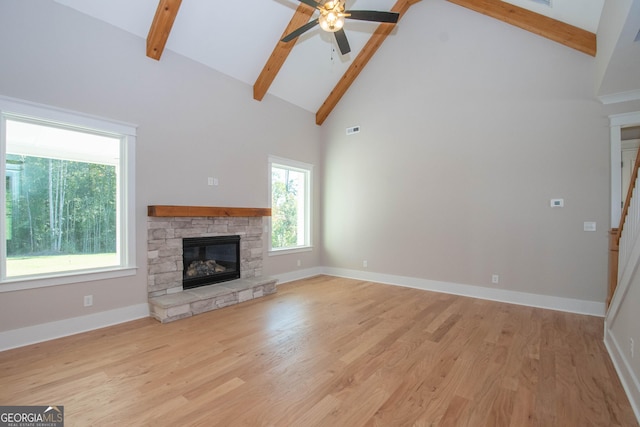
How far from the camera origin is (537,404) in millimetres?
2059

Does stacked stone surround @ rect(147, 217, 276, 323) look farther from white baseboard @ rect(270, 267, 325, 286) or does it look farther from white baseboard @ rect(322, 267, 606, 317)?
white baseboard @ rect(322, 267, 606, 317)

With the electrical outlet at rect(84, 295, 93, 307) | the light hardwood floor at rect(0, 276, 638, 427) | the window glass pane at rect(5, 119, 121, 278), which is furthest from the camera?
the electrical outlet at rect(84, 295, 93, 307)

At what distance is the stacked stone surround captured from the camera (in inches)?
147

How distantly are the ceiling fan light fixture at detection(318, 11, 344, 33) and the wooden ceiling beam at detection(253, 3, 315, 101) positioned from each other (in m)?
1.54

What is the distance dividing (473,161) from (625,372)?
321cm

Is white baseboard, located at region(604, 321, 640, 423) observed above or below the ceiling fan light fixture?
below

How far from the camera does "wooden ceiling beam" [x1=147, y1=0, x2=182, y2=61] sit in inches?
137

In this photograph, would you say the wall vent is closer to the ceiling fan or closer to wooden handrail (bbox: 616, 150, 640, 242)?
the ceiling fan

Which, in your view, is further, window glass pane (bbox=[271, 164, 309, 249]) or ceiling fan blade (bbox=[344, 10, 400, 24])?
window glass pane (bbox=[271, 164, 309, 249])

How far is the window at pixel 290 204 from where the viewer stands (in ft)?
18.7

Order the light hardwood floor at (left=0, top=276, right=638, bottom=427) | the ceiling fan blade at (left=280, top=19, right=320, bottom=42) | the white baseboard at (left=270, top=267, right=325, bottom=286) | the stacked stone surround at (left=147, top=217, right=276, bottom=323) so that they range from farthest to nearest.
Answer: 1. the white baseboard at (left=270, top=267, right=325, bottom=286)
2. the stacked stone surround at (left=147, top=217, right=276, bottom=323)
3. the ceiling fan blade at (left=280, top=19, right=320, bottom=42)
4. the light hardwood floor at (left=0, top=276, right=638, bottom=427)

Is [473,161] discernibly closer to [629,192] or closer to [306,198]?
[629,192]

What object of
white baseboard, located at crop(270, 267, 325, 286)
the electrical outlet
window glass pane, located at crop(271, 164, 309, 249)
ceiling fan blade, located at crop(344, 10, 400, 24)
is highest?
ceiling fan blade, located at crop(344, 10, 400, 24)

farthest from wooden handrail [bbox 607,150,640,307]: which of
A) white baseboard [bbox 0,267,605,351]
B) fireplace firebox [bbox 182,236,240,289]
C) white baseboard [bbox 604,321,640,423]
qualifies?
fireplace firebox [bbox 182,236,240,289]
